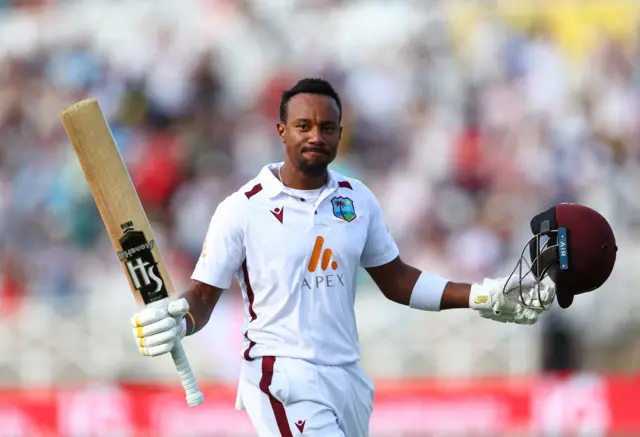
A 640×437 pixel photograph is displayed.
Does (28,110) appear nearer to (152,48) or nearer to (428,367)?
(152,48)

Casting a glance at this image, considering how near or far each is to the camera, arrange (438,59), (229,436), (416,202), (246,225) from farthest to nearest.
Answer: (438,59) → (416,202) → (229,436) → (246,225)

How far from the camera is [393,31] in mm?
10859

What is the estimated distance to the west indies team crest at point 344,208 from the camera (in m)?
4.52

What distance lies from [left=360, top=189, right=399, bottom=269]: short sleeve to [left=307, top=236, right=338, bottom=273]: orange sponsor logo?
26 centimetres

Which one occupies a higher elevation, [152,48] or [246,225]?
[152,48]

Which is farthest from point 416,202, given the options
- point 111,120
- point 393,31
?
point 111,120

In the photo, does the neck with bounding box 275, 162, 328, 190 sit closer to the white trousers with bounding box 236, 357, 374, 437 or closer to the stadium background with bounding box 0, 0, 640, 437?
the white trousers with bounding box 236, 357, 374, 437

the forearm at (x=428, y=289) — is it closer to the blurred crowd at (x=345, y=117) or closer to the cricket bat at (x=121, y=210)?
the cricket bat at (x=121, y=210)

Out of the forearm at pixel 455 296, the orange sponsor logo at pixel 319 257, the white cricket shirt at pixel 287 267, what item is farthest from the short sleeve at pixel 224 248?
the forearm at pixel 455 296

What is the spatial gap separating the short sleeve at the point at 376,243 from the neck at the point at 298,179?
0.85ft

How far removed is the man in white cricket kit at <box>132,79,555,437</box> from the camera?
437 cm

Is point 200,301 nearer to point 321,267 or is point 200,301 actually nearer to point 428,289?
point 321,267

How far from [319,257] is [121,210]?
0.71m

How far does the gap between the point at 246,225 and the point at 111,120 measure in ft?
21.2
